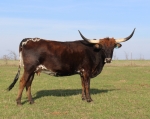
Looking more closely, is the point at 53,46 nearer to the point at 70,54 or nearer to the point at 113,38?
the point at 70,54

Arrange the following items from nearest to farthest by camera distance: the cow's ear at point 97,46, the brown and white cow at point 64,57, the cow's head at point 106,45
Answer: the brown and white cow at point 64,57 → the cow's head at point 106,45 → the cow's ear at point 97,46

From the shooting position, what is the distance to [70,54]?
10344 mm

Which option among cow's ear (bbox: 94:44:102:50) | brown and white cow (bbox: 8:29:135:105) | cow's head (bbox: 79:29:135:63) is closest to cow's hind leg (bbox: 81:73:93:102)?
brown and white cow (bbox: 8:29:135:105)

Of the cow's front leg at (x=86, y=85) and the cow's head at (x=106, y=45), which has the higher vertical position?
the cow's head at (x=106, y=45)

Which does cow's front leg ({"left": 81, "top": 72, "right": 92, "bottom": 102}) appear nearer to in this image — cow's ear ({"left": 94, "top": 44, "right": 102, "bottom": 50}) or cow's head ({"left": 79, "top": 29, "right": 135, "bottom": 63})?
cow's head ({"left": 79, "top": 29, "right": 135, "bottom": 63})

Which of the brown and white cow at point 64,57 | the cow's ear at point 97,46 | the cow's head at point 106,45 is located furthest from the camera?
the cow's ear at point 97,46

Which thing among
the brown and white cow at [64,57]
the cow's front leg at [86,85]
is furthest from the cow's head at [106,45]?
the cow's front leg at [86,85]

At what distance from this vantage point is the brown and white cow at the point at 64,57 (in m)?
9.69

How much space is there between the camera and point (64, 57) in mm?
10219

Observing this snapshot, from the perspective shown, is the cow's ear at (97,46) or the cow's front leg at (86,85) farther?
the cow's ear at (97,46)

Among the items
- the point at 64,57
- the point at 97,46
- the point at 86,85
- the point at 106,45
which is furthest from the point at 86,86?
the point at 106,45

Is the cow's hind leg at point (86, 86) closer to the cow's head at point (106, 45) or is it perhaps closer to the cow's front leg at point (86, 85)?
the cow's front leg at point (86, 85)

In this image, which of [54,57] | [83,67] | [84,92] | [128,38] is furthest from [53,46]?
[128,38]

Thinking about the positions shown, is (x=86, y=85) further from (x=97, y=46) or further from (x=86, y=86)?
(x=97, y=46)
